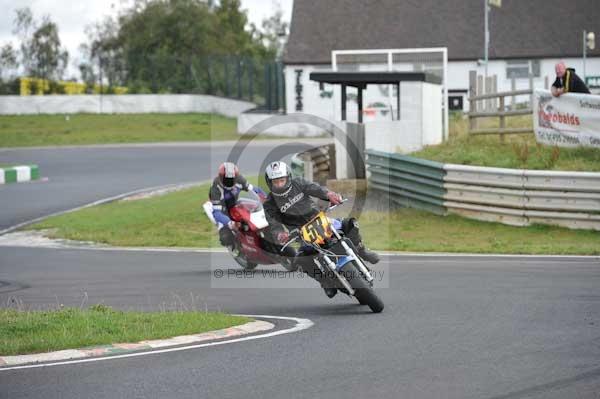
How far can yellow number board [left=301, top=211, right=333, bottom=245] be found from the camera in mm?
11461

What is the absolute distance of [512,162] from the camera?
21219 millimetres

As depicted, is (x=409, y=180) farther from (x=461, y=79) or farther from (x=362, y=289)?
(x=461, y=79)

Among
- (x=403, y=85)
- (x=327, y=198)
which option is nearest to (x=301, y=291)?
(x=327, y=198)

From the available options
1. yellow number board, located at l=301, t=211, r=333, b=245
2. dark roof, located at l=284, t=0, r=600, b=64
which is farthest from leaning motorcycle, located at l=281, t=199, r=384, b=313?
dark roof, located at l=284, t=0, r=600, b=64

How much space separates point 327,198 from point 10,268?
7.45 meters

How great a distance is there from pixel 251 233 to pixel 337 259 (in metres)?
3.74

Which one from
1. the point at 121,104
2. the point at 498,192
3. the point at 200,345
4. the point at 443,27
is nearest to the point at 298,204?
the point at 200,345

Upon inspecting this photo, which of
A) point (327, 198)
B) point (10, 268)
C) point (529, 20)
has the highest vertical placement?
point (529, 20)

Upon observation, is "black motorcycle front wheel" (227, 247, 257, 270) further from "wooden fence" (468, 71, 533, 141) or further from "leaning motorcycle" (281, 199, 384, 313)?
"wooden fence" (468, 71, 533, 141)

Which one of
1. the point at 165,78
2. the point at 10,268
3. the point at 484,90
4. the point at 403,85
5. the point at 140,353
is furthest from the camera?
the point at 165,78

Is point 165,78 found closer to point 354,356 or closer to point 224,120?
point 224,120

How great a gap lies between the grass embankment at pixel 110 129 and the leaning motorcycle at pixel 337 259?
34.0 meters

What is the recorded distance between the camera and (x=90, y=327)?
9.80 metres

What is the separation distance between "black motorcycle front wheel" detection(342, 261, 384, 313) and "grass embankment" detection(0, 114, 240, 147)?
3445cm
